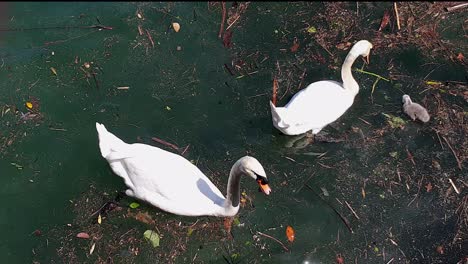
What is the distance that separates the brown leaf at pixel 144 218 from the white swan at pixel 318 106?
1.91m

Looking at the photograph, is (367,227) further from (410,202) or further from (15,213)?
(15,213)

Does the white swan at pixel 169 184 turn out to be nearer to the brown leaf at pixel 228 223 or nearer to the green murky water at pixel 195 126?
the brown leaf at pixel 228 223

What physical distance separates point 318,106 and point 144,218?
8.30ft

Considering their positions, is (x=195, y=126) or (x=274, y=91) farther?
(x=274, y=91)

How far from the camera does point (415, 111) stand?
6371mm

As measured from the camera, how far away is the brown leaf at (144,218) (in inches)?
219

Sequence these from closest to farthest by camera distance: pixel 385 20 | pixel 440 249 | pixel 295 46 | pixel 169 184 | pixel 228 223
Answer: pixel 169 184, pixel 440 249, pixel 228 223, pixel 295 46, pixel 385 20

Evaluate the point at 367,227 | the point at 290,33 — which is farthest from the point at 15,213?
the point at 290,33

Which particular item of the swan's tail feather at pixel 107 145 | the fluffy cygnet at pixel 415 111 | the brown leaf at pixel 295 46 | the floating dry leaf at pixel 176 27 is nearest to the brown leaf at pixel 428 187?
the fluffy cygnet at pixel 415 111

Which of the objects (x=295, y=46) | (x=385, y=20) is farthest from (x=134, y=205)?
(x=385, y=20)

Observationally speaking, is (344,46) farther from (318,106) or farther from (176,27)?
(176,27)

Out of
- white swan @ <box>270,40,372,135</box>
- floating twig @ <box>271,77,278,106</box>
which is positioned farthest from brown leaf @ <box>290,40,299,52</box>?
white swan @ <box>270,40,372,135</box>

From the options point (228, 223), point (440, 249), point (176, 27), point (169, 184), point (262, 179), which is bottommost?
point (440, 249)

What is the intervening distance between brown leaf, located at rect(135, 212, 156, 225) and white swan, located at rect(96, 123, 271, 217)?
27cm
